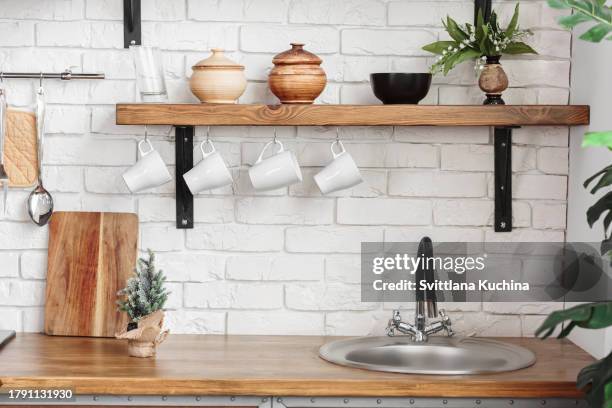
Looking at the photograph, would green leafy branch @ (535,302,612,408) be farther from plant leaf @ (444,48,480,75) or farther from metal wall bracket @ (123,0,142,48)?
metal wall bracket @ (123,0,142,48)

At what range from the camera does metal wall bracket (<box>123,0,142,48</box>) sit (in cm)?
234

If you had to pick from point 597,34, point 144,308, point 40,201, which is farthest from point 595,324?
point 40,201

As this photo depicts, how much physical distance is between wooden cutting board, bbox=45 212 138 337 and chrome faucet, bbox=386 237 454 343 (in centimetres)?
69

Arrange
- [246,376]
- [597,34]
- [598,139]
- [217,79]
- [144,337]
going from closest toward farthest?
[598,139] < [597,34] < [246,376] < [144,337] < [217,79]

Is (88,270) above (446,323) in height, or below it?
above

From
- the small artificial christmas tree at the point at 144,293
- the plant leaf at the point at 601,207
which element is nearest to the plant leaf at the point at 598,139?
the plant leaf at the point at 601,207

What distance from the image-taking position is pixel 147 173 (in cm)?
226

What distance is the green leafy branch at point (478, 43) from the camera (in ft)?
7.37

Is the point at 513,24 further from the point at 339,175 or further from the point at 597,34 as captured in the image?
the point at 597,34

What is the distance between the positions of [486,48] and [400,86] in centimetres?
24

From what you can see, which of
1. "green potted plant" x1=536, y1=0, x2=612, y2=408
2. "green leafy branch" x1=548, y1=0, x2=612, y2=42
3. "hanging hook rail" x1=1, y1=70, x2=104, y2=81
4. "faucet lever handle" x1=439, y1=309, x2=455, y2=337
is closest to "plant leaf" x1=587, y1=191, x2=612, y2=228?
"green potted plant" x1=536, y1=0, x2=612, y2=408

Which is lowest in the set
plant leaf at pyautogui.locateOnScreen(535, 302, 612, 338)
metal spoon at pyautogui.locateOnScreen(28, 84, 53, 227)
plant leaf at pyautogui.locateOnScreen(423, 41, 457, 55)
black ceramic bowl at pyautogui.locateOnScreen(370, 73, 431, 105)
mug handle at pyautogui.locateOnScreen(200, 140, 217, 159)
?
plant leaf at pyautogui.locateOnScreen(535, 302, 612, 338)

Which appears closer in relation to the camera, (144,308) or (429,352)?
(144,308)

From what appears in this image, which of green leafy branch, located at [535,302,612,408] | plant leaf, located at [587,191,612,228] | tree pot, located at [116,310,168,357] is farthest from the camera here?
tree pot, located at [116,310,168,357]
